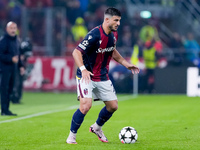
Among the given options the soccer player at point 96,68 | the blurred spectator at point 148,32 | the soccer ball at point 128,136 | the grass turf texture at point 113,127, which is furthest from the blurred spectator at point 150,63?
the soccer ball at point 128,136

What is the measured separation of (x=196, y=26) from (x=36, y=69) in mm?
8693

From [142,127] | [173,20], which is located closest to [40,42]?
[173,20]

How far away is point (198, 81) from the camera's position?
19.5 m

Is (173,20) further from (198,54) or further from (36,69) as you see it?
(36,69)

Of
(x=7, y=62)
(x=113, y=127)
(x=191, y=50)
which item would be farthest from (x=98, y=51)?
(x=191, y=50)

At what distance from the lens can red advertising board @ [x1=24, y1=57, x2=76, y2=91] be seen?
21.7 meters

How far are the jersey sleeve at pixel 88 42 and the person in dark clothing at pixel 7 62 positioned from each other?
4.84 meters

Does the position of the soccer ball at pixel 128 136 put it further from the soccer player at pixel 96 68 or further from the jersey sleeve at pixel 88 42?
the jersey sleeve at pixel 88 42

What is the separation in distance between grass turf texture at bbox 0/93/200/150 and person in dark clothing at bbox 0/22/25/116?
0.51 metres

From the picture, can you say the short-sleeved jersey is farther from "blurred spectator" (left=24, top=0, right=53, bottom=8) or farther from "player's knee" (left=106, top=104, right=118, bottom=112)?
"blurred spectator" (left=24, top=0, right=53, bottom=8)

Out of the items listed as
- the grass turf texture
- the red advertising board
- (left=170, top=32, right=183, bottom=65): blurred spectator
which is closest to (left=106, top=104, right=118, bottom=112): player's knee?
the grass turf texture

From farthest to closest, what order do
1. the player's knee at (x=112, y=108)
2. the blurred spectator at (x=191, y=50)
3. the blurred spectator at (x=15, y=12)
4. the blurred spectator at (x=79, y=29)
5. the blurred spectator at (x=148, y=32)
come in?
the blurred spectator at (x=15, y=12), the blurred spectator at (x=79, y=29), the blurred spectator at (x=148, y=32), the blurred spectator at (x=191, y=50), the player's knee at (x=112, y=108)

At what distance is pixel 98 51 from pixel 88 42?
10.6 inches

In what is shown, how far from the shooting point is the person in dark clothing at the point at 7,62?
1251 cm
